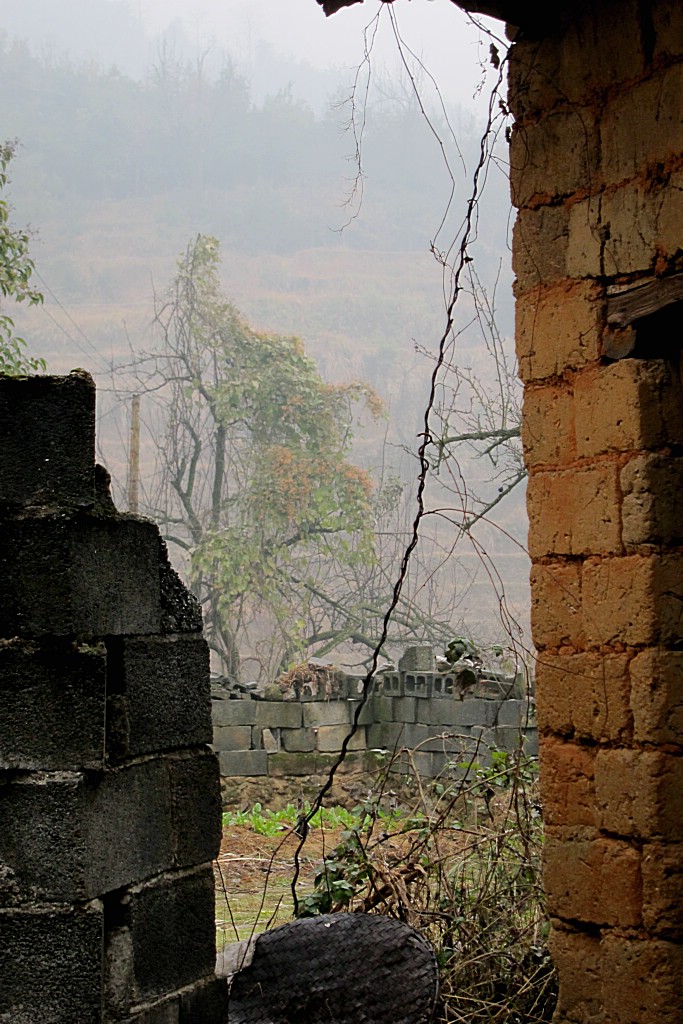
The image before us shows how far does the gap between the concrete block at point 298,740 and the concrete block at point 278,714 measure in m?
0.08

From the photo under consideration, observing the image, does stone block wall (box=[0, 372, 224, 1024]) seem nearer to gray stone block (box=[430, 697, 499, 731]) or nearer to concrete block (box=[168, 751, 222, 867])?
concrete block (box=[168, 751, 222, 867])

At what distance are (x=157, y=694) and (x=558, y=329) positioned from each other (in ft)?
6.57

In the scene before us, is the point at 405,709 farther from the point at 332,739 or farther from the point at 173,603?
the point at 173,603

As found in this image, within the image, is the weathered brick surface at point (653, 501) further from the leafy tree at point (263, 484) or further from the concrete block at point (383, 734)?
the leafy tree at point (263, 484)

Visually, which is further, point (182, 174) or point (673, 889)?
point (182, 174)

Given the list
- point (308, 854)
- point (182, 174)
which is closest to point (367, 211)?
point (182, 174)

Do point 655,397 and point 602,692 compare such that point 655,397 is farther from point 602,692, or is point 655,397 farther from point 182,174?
point 182,174

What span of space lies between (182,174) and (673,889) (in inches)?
2754

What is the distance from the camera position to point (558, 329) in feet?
13.1

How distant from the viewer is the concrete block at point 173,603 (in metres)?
2.94

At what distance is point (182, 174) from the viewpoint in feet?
227

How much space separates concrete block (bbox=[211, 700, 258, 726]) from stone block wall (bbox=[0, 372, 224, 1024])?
10.8 metres

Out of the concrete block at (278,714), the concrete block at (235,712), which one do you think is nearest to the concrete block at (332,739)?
the concrete block at (278,714)

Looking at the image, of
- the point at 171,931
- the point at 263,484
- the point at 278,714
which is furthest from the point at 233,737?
the point at 263,484
